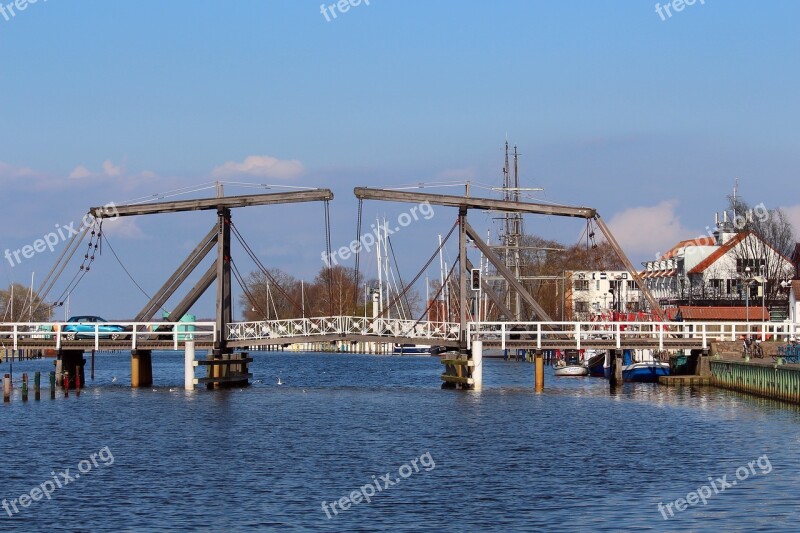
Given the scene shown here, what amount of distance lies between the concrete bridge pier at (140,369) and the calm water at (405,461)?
6788mm

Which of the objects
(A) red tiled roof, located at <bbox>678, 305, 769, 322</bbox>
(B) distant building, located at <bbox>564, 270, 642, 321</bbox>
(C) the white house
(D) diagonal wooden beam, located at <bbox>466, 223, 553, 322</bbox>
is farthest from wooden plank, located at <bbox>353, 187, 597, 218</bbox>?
(B) distant building, located at <bbox>564, 270, 642, 321</bbox>

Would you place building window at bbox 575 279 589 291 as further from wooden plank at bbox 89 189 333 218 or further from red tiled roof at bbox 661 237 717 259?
wooden plank at bbox 89 189 333 218

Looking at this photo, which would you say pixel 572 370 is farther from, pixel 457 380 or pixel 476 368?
pixel 476 368

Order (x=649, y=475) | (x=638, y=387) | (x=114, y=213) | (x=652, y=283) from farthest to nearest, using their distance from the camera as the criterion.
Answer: (x=652, y=283), (x=638, y=387), (x=114, y=213), (x=649, y=475)

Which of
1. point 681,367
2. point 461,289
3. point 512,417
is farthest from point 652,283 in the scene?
point 512,417

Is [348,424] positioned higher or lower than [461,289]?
lower

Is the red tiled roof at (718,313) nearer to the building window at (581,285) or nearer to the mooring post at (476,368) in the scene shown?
the building window at (581,285)

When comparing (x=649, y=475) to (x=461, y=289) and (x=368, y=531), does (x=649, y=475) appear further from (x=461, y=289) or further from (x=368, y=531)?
(x=461, y=289)

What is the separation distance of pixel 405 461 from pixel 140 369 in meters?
34.4

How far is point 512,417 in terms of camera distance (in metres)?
49.3

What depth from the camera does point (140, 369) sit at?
67.6m

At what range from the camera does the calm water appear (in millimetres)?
27328

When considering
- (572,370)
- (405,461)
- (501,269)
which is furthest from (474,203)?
(572,370)

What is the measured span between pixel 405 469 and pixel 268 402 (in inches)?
966
